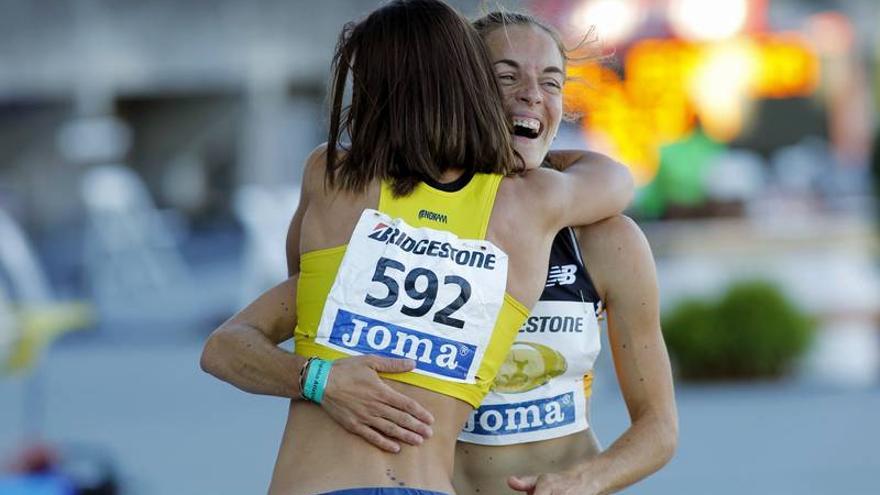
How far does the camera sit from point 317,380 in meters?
2.35

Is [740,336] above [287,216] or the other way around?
above

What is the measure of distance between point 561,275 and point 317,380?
524mm

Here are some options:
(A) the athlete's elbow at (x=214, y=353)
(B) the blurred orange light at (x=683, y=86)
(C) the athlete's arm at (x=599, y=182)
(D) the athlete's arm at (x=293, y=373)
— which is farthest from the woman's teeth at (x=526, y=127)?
(B) the blurred orange light at (x=683, y=86)

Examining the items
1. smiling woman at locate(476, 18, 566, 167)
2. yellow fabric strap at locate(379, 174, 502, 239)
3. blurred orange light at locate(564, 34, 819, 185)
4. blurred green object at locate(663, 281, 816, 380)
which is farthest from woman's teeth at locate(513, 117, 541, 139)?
blurred orange light at locate(564, 34, 819, 185)

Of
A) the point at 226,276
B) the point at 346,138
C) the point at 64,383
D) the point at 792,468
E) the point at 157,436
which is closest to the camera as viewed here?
the point at 346,138

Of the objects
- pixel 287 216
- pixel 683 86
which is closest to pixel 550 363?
pixel 683 86

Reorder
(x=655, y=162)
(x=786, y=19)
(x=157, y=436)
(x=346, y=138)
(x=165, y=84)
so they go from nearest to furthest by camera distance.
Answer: (x=346, y=138) → (x=157, y=436) → (x=655, y=162) → (x=786, y=19) → (x=165, y=84)

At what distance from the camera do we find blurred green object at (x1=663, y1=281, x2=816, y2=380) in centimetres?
1062

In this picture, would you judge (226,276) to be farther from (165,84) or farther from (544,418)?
(544,418)

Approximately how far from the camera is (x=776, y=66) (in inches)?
587

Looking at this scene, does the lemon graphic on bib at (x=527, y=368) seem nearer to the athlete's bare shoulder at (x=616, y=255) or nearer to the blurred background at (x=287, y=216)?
the athlete's bare shoulder at (x=616, y=255)

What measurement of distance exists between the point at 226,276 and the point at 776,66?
788 cm

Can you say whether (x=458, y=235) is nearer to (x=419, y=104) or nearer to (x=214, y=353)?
(x=419, y=104)

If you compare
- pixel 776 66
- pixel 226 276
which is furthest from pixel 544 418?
pixel 226 276
